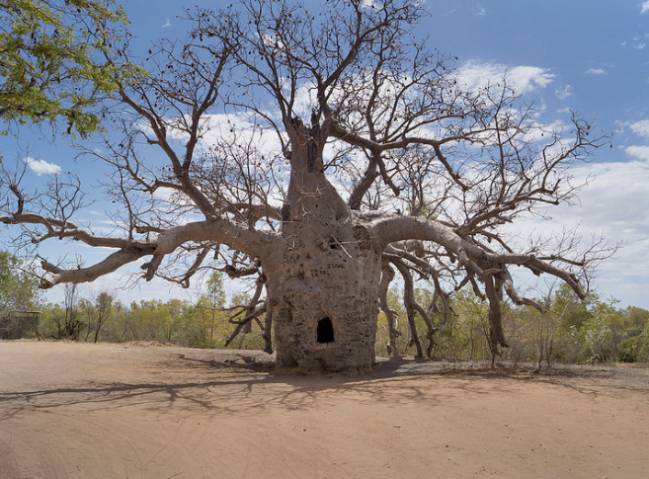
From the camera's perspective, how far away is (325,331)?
348 inches

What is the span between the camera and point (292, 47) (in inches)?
326

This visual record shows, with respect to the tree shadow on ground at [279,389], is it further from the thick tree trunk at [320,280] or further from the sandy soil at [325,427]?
the thick tree trunk at [320,280]

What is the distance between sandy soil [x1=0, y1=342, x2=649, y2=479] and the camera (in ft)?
11.5

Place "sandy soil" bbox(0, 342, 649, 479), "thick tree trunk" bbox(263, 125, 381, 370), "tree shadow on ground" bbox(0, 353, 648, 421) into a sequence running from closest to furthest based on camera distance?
1. "sandy soil" bbox(0, 342, 649, 479)
2. "tree shadow on ground" bbox(0, 353, 648, 421)
3. "thick tree trunk" bbox(263, 125, 381, 370)

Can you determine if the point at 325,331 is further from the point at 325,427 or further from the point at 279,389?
the point at 325,427

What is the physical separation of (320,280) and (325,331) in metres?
1.18

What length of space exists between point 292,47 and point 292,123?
3.89 ft

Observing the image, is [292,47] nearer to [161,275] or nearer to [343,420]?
[161,275]

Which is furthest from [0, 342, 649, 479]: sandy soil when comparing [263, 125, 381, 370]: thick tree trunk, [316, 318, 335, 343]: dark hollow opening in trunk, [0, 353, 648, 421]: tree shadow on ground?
[316, 318, 335, 343]: dark hollow opening in trunk

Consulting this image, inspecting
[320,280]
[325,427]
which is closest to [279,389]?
[325,427]

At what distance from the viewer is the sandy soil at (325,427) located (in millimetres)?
3498

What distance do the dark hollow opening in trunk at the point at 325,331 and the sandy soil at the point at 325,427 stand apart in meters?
1.99

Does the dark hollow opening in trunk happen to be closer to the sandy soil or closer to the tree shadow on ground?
the tree shadow on ground

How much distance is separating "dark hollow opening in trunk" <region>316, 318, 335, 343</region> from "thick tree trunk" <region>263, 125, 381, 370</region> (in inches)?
0.7
